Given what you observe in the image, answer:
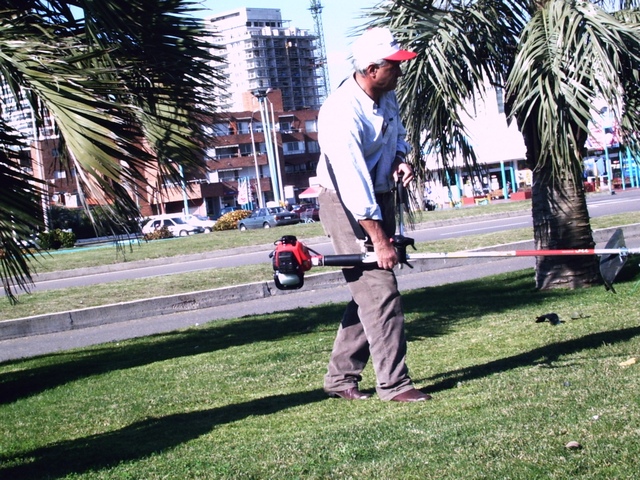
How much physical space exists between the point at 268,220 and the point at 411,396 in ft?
148

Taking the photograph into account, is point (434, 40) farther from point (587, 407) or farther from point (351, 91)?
point (587, 407)

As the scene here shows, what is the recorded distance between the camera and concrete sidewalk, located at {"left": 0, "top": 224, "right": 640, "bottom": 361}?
11086 mm

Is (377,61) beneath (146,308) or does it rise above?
above

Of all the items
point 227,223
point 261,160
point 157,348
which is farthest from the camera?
point 261,160

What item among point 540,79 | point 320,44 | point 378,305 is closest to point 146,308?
point 540,79

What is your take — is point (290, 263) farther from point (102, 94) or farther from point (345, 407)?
point (102, 94)

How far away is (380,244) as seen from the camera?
4.75 metres

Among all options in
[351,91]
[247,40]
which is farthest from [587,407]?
[247,40]

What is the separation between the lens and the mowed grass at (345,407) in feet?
11.9

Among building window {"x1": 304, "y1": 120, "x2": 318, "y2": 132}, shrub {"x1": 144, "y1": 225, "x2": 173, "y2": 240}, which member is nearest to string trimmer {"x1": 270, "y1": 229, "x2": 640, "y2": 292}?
shrub {"x1": 144, "y1": 225, "x2": 173, "y2": 240}

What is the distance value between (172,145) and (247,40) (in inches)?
7472

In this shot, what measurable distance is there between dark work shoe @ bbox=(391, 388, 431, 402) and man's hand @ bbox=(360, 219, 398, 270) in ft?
2.34

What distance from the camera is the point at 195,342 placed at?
9.02 m

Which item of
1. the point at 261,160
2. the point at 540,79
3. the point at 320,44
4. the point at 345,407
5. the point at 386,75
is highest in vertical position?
the point at 320,44
